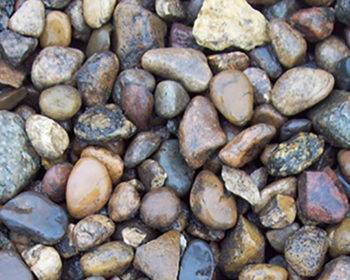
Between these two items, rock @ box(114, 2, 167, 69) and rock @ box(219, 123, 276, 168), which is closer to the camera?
rock @ box(219, 123, 276, 168)

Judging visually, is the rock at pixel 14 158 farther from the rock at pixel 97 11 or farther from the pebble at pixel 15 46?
the rock at pixel 97 11

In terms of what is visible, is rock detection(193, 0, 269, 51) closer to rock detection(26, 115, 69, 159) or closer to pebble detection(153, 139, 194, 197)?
pebble detection(153, 139, 194, 197)

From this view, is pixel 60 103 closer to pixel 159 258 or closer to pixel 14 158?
pixel 14 158

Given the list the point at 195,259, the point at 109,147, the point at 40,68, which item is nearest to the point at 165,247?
the point at 195,259

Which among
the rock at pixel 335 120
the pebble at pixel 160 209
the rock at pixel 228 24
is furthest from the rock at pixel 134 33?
the rock at pixel 335 120

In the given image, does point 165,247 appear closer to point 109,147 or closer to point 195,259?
point 195,259

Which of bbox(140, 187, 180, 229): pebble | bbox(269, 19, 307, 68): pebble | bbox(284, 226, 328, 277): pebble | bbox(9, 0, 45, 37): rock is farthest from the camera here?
bbox(9, 0, 45, 37): rock

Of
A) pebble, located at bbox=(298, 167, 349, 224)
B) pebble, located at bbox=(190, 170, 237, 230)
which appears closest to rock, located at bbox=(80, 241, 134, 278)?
pebble, located at bbox=(190, 170, 237, 230)

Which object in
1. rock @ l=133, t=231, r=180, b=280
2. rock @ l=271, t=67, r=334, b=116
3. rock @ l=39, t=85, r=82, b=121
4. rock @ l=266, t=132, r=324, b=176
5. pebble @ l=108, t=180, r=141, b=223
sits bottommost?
rock @ l=133, t=231, r=180, b=280
